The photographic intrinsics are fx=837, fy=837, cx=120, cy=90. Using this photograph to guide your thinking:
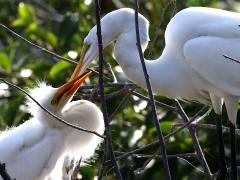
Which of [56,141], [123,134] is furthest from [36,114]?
[123,134]

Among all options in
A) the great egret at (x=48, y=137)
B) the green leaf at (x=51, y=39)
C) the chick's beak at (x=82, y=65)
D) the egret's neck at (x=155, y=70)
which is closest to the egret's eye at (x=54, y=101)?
the great egret at (x=48, y=137)

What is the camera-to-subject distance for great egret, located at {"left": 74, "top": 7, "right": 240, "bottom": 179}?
3.66 meters

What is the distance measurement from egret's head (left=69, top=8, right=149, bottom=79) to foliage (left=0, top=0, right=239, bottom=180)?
8 cm

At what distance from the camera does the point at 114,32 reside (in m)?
3.73

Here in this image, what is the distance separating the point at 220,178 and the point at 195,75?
0.58 metres

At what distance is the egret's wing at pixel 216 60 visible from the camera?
145 inches

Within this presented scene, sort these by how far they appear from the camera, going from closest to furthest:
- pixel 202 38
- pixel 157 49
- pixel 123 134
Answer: pixel 202 38 → pixel 123 134 → pixel 157 49

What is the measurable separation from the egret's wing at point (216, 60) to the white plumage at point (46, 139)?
1.78 ft

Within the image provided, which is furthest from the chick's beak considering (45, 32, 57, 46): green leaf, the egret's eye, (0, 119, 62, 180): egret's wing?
(45, 32, 57, 46): green leaf

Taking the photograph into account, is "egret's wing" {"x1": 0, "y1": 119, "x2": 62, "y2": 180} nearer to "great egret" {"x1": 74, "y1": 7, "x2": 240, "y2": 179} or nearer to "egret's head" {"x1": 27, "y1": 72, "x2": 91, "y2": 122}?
"egret's head" {"x1": 27, "y1": 72, "x2": 91, "y2": 122}

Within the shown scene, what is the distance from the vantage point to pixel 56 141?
3938 millimetres

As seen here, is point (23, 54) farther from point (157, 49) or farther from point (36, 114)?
point (36, 114)

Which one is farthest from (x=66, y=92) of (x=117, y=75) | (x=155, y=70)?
(x=117, y=75)

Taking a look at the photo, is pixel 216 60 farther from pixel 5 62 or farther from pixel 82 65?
pixel 5 62
